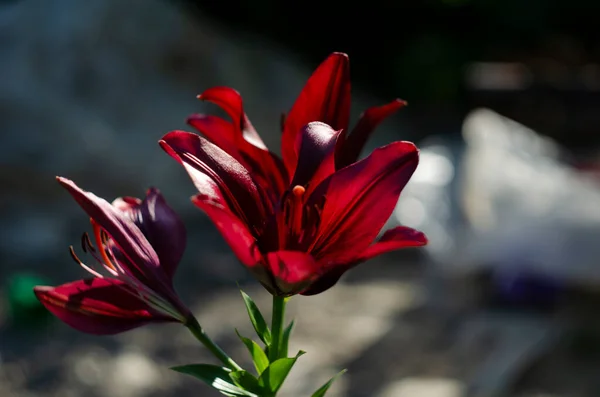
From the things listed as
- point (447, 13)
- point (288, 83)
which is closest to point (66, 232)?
point (288, 83)

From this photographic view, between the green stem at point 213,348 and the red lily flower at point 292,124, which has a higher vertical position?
the red lily flower at point 292,124

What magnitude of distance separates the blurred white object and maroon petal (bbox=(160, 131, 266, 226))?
238cm

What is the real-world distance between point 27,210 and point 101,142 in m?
0.46

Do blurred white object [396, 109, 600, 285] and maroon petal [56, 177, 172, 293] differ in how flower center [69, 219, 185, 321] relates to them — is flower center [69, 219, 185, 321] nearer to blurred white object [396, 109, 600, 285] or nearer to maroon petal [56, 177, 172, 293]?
maroon petal [56, 177, 172, 293]

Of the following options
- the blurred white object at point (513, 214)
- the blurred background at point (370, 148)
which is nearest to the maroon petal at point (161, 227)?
the blurred background at point (370, 148)

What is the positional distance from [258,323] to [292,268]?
79 millimetres

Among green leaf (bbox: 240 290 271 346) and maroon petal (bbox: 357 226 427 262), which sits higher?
maroon petal (bbox: 357 226 427 262)

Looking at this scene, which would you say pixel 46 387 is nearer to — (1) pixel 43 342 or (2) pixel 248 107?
(1) pixel 43 342

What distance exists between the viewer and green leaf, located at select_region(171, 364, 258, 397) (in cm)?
39

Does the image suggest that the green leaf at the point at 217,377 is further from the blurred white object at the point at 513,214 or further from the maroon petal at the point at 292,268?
the blurred white object at the point at 513,214

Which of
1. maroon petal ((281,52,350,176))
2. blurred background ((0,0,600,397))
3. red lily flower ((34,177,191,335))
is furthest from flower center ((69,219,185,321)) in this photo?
blurred background ((0,0,600,397))

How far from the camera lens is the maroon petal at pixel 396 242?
37 centimetres

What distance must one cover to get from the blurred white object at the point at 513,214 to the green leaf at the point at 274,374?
2375 mm

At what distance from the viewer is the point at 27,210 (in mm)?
3689
